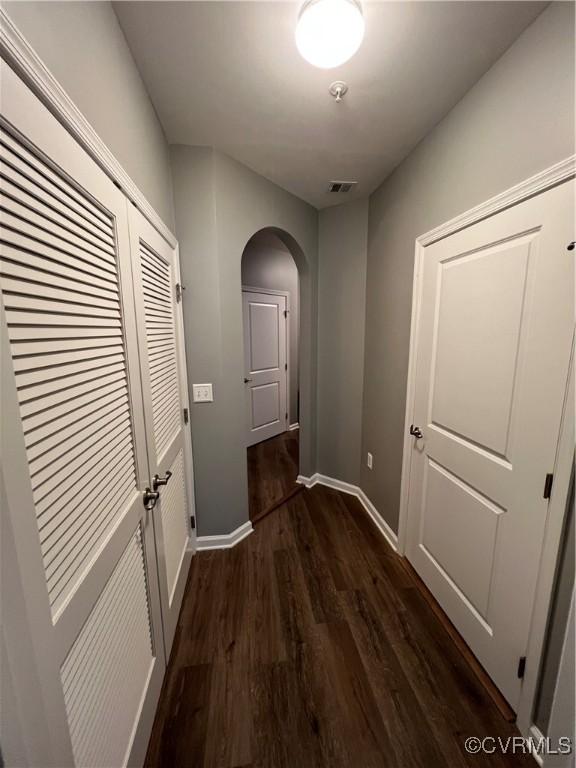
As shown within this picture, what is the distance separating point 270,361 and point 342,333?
158 cm

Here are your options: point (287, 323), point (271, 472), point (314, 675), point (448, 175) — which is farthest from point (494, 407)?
point (287, 323)

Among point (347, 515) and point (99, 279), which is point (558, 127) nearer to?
point (99, 279)

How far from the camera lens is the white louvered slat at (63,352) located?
0.53 metres

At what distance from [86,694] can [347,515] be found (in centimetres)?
194

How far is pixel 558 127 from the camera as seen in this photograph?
0.91m

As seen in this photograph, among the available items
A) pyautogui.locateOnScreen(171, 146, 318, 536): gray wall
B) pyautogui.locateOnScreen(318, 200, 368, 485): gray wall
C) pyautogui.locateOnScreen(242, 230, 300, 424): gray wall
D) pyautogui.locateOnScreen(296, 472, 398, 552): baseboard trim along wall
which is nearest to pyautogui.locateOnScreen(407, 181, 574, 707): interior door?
pyautogui.locateOnScreen(296, 472, 398, 552): baseboard trim along wall

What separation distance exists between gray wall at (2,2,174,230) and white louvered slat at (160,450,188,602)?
134 cm

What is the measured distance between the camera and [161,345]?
1.36m

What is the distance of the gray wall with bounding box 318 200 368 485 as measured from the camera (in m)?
2.30

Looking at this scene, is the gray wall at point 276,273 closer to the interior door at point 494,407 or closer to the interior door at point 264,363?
the interior door at point 264,363

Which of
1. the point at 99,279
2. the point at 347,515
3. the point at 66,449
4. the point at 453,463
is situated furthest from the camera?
the point at 347,515

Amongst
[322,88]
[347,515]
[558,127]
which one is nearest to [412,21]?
[322,88]

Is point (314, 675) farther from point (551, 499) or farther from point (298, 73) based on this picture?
point (298, 73)

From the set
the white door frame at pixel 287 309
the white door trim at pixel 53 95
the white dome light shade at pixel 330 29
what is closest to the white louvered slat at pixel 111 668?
the white door trim at pixel 53 95
